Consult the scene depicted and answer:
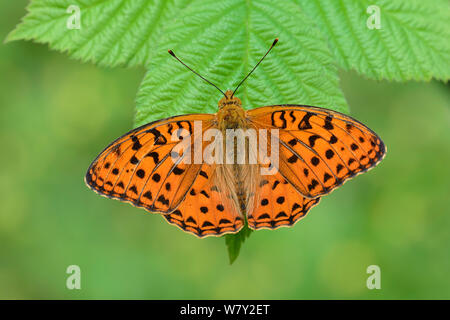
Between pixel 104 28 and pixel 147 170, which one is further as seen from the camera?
pixel 104 28

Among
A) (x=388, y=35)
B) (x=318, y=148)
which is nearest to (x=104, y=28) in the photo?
(x=318, y=148)

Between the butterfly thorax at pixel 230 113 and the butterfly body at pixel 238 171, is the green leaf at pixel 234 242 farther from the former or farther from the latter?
the butterfly thorax at pixel 230 113

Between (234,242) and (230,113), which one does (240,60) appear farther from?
(234,242)

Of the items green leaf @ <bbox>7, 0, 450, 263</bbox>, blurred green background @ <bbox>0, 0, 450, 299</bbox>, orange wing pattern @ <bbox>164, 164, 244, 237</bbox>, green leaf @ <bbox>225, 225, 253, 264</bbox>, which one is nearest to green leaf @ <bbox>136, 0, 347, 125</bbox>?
green leaf @ <bbox>7, 0, 450, 263</bbox>

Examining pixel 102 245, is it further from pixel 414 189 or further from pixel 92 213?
pixel 414 189

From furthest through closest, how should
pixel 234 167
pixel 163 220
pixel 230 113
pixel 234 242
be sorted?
pixel 163 220
pixel 234 167
pixel 230 113
pixel 234 242

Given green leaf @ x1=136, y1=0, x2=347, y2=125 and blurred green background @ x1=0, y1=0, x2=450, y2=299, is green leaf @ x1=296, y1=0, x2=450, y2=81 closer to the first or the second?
green leaf @ x1=136, y1=0, x2=347, y2=125
